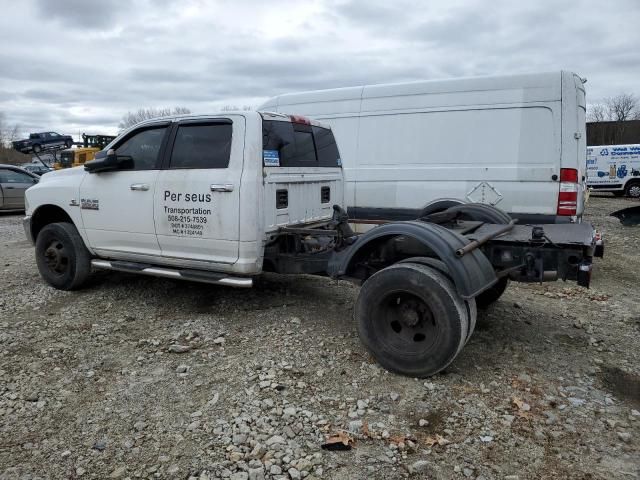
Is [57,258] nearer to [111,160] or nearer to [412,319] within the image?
[111,160]

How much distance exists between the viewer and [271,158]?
15.3 ft

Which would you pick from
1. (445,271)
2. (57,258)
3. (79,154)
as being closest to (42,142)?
(79,154)

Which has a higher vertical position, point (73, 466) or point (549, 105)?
point (549, 105)

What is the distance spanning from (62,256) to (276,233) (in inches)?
108

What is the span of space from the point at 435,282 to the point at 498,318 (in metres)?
1.81

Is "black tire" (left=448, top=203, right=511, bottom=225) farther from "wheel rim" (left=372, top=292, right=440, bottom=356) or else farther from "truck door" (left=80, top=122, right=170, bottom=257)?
"truck door" (left=80, top=122, right=170, bottom=257)

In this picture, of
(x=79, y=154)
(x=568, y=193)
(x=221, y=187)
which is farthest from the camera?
(x=79, y=154)

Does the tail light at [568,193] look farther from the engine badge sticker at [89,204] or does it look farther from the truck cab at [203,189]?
the engine badge sticker at [89,204]

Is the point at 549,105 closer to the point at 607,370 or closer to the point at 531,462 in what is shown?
the point at 607,370

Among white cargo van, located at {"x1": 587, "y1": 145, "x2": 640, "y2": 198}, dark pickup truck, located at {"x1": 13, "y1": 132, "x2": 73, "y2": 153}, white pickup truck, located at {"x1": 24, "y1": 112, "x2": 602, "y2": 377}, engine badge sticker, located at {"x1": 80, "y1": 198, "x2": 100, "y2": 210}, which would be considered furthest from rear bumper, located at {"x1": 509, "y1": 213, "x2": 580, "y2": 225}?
dark pickup truck, located at {"x1": 13, "y1": 132, "x2": 73, "y2": 153}

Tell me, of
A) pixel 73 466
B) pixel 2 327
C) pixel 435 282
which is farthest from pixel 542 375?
pixel 2 327

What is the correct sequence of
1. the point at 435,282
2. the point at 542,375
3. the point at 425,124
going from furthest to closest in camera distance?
the point at 425,124 → the point at 542,375 → the point at 435,282

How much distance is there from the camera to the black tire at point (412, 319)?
11.4ft

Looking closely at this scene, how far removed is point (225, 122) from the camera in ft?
15.5
